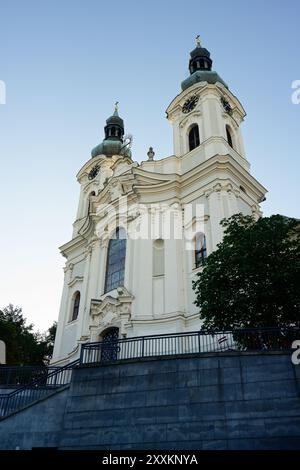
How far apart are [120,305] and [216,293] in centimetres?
897

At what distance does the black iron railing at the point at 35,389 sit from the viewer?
1404 centimetres

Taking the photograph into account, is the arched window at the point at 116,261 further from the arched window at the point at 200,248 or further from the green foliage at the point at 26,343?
the green foliage at the point at 26,343

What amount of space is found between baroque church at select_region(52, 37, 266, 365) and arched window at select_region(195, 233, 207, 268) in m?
0.06

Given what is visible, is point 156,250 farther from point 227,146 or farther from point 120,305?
point 227,146

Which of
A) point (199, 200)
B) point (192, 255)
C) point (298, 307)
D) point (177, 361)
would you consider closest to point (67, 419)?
point (177, 361)

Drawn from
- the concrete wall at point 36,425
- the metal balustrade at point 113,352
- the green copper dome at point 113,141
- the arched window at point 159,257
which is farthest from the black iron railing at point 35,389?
the green copper dome at point 113,141

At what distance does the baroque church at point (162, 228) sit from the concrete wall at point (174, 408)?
8520 mm

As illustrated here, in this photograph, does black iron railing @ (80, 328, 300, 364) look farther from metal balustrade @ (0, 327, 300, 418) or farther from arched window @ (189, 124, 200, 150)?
arched window @ (189, 124, 200, 150)

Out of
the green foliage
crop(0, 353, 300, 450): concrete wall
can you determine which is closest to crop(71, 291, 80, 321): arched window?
the green foliage

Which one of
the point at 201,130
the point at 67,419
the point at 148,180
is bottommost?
the point at 67,419

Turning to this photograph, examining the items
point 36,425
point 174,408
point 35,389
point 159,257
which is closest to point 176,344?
point 174,408

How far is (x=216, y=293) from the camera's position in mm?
15203

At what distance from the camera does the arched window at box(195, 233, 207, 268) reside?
2277 centimetres

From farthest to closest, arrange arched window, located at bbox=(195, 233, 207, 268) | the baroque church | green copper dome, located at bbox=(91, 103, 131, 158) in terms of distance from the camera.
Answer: green copper dome, located at bbox=(91, 103, 131, 158), arched window, located at bbox=(195, 233, 207, 268), the baroque church
